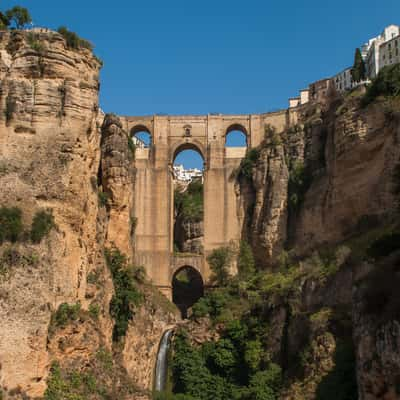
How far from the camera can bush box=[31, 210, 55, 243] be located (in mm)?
21094

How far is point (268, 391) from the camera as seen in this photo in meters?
27.2

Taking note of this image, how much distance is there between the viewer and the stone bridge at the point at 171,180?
1678 inches

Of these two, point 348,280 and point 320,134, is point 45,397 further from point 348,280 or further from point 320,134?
point 320,134

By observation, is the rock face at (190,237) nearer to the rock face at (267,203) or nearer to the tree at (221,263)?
the tree at (221,263)

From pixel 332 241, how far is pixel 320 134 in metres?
8.81

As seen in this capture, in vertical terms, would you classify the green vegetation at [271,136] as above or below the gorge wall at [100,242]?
above

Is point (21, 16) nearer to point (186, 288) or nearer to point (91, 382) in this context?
point (91, 382)

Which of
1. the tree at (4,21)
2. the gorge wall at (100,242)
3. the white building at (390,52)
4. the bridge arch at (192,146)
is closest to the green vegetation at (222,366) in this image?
the gorge wall at (100,242)

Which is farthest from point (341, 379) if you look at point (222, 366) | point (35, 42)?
point (35, 42)

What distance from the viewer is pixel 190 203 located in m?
49.8

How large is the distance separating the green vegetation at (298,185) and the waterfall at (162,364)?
11.3 metres

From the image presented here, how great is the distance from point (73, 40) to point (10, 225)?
7735 mm

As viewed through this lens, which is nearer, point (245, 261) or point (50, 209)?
point (50, 209)

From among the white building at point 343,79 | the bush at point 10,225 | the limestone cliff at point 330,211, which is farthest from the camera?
the white building at point 343,79
